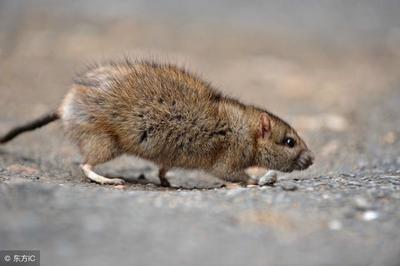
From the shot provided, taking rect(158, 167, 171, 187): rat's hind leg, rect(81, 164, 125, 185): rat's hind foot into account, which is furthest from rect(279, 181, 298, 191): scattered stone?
rect(81, 164, 125, 185): rat's hind foot

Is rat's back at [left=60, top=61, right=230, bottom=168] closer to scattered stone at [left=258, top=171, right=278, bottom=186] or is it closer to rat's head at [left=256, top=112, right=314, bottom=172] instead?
rat's head at [left=256, top=112, right=314, bottom=172]

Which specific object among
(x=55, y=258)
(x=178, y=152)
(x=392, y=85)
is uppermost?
(x=392, y=85)

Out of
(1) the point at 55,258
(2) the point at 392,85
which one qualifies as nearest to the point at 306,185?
(1) the point at 55,258

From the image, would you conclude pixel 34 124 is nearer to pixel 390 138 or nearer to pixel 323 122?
pixel 390 138

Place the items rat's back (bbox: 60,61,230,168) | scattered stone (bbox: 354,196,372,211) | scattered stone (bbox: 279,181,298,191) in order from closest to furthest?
1. scattered stone (bbox: 354,196,372,211)
2. scattered stone (bbox: 279,181,298,191)
3. rat's back (bbox: 60,61,230,168)

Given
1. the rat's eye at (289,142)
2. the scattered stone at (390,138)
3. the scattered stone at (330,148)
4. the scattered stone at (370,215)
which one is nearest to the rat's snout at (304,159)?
the rat's eye at (289,142)

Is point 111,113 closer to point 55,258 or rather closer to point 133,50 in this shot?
point 55,258

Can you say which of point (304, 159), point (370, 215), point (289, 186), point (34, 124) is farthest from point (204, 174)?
point (370, 215)
